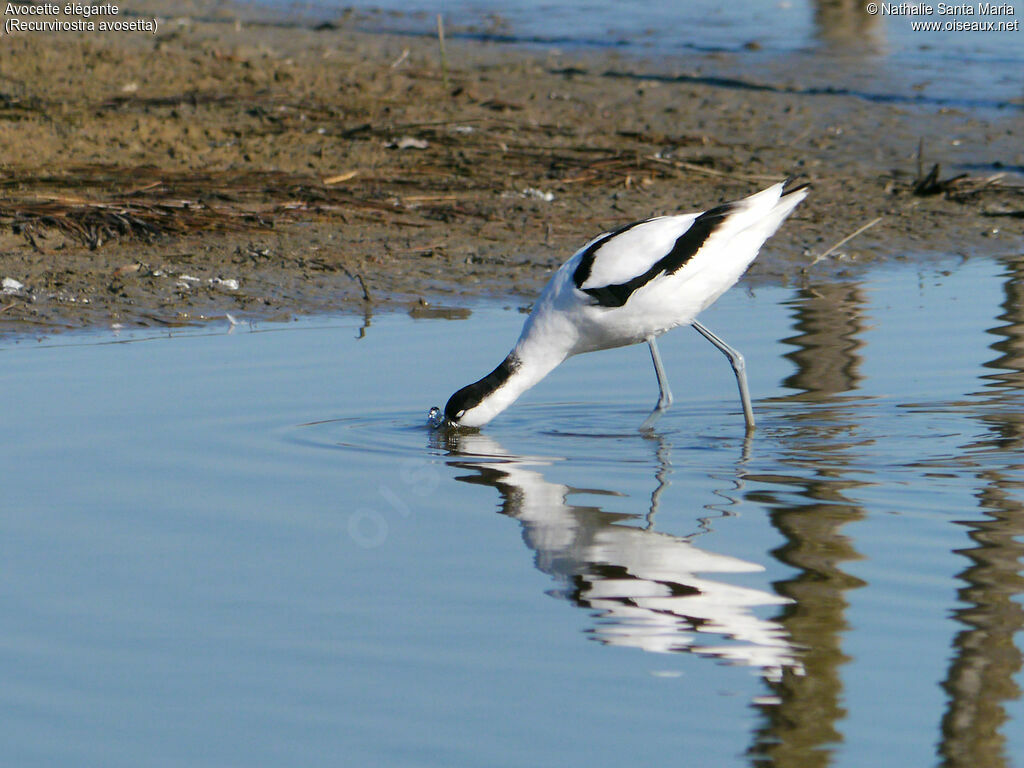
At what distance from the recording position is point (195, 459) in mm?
5125

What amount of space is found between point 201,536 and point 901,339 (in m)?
3.80

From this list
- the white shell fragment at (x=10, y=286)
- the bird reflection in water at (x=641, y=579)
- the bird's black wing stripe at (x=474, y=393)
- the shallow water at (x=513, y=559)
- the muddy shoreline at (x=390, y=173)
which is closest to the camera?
the shallow water at (x=513, y=559)

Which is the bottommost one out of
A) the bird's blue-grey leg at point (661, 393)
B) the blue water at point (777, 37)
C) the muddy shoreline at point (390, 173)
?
the bird's blue-grey leg at point (661, 393)

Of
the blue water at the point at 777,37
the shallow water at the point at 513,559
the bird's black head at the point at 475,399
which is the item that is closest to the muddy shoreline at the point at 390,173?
the blue water at the point at 777,37

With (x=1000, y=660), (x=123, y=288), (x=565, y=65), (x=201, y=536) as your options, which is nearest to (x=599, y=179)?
(x=123, y=288)

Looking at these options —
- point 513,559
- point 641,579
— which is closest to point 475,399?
point 513,559

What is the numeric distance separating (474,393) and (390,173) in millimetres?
4979

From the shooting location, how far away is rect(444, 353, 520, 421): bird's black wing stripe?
5.58 meters

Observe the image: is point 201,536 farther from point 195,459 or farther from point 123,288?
point 123,288

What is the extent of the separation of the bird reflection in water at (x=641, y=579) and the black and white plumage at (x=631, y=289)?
772mm

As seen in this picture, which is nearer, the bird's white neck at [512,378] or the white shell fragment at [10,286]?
the bird's white neck at [512,378]

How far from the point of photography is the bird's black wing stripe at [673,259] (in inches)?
221

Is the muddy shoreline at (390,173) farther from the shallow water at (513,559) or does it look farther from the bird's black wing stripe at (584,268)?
the bird's black wing stripe at (584,268)

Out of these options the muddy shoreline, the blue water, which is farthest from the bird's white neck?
the blue water
